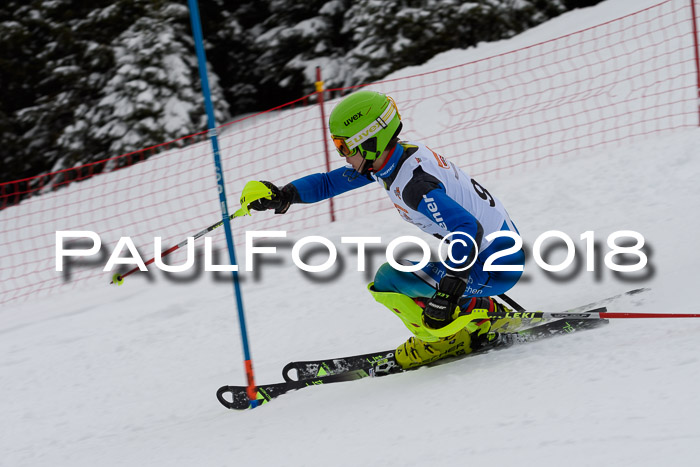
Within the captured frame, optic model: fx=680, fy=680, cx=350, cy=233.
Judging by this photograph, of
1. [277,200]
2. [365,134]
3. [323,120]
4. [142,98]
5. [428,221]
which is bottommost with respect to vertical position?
[428,221]

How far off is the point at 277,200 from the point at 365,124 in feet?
2.69

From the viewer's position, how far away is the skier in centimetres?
318

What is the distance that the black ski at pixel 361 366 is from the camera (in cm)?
363

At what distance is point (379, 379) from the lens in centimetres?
376

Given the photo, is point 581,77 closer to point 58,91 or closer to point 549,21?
point 549,21

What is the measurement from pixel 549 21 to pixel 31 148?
938 centimetres

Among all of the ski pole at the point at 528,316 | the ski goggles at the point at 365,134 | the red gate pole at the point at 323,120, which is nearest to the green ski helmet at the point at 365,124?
the ski goggles at the point at 365,134

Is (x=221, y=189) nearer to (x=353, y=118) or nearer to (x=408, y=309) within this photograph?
(x=353, y=118)

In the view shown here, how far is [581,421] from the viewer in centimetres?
250

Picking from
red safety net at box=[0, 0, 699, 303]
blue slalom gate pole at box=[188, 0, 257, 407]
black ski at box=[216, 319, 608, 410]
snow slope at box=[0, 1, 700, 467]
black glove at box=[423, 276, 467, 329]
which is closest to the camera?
snow slope at box=[0, 1, 700, 467]

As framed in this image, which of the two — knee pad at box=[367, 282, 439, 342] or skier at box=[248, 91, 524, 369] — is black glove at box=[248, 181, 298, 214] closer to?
skier at box=[248, 91, 524, 369]

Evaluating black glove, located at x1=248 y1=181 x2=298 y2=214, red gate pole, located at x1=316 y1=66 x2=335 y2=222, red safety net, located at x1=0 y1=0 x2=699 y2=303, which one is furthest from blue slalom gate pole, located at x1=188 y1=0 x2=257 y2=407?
red safety net, located at x1=0 y1=0 x2=699 y2=303

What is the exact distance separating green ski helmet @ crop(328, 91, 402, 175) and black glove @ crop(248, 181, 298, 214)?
0.64 metres

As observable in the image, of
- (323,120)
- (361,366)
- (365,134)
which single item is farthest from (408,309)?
(323,120)
